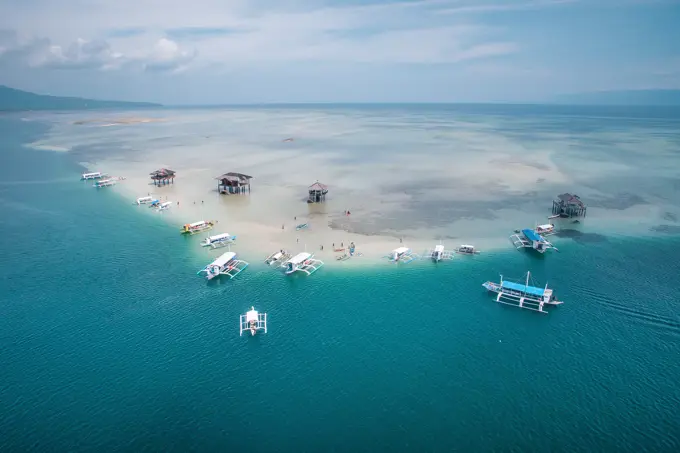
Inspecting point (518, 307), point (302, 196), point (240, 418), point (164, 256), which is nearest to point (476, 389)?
point (518, 307)

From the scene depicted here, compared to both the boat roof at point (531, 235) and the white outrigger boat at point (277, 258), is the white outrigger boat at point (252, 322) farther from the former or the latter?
the boat roof at point (531, 235)

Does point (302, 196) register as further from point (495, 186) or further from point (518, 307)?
point (518, 307)

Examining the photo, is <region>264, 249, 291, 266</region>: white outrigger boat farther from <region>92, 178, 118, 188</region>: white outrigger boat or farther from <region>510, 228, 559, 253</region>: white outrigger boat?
<region>92, 178, 118, 188</region>: white outrigger boat

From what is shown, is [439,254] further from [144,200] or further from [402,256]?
[144,200]

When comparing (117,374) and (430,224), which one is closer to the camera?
(117,374)

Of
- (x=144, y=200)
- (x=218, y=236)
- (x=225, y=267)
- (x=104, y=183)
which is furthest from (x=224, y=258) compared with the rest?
(x=104, y=183)

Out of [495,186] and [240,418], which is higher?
[495,186]

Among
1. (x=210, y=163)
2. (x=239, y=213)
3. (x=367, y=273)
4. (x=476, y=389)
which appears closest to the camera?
(x=476, y=389)
